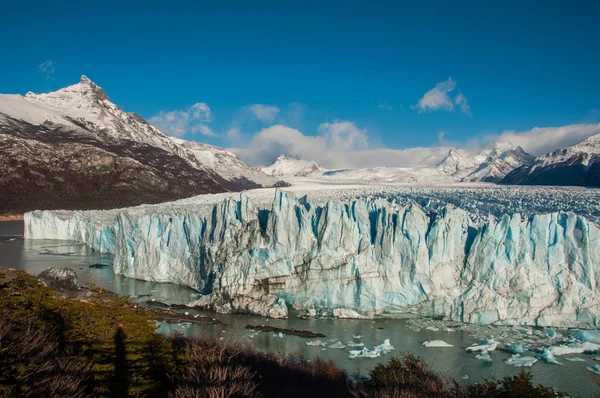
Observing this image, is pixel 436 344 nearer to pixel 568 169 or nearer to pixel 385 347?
pixel 385 347

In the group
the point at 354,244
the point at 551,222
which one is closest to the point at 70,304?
the point at 354,244

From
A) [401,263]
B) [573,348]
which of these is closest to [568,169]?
[401,263]

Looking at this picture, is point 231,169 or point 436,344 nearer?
point 436,344

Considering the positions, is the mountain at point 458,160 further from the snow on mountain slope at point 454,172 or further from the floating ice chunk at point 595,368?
the floating ice chunk at point 595,368

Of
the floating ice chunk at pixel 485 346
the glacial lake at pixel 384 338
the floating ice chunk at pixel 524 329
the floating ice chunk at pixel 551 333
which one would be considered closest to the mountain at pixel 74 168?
the glacial lake at pixel 384 338

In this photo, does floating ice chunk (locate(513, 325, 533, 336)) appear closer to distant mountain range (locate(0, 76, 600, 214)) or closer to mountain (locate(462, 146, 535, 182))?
distant mountain range (locate(0, 76, 600, 214))

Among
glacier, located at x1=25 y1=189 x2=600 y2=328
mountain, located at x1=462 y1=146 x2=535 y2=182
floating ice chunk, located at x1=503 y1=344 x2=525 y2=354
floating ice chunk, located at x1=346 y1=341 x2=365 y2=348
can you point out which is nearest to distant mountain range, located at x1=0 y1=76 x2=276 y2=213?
glacier, located at x1=25 y1=189 x2=600 y2=328
